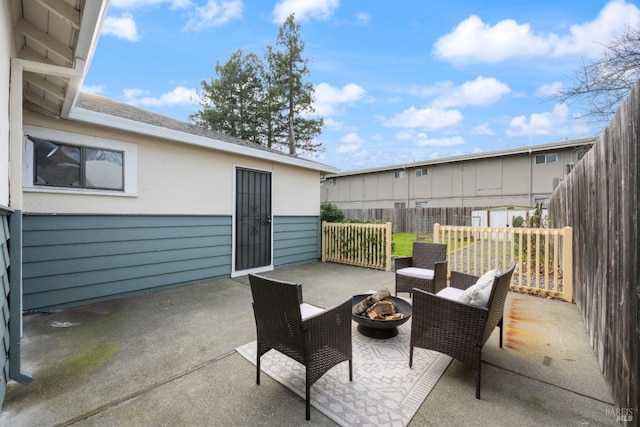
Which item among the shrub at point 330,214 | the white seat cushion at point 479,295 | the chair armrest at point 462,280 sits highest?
the shrub at point 330,214

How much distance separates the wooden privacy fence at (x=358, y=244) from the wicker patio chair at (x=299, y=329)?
14.3ft

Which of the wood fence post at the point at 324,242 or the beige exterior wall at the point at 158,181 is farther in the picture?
the wood fence post at the point at 324,242

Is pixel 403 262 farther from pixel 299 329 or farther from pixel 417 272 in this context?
pixel 299 329

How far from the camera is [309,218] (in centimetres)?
748

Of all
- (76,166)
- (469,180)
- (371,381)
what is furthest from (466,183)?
(76,166)

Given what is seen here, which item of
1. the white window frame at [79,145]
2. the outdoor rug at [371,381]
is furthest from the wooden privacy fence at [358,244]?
the white window frame at [79,145]

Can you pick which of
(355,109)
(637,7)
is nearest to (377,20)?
(637,7)

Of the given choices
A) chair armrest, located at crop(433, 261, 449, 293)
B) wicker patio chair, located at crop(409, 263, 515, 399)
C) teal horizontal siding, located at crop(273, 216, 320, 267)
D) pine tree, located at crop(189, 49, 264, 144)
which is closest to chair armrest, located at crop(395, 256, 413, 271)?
chair armrest, located at crop(433, 261, 449, 293)

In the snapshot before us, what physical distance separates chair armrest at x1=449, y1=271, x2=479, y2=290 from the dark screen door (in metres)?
4.11

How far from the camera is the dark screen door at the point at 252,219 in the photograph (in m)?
5.89

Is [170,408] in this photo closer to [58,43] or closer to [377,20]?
[58,43]

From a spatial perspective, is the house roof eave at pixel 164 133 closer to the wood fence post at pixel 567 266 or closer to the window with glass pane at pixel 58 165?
the window with glass pane at pixel 58 165

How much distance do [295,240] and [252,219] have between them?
4.58ft

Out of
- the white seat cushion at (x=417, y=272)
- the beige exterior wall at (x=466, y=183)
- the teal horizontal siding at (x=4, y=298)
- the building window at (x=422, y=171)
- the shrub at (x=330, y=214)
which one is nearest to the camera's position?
the teal horizontal siding at (x=4, y=298)
